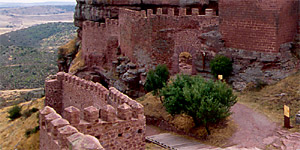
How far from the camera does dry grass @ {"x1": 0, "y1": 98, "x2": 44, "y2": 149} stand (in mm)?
21281

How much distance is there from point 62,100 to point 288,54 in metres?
10.8

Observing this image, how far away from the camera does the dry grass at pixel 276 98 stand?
56.8ft

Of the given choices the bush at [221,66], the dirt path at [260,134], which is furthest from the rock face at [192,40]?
the dirt path at [260,134]

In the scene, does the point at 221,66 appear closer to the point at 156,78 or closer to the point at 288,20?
the point at 156,78

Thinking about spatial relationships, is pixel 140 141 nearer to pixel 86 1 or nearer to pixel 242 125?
pixel 242 125

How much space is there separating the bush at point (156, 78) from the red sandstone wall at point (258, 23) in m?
3.62

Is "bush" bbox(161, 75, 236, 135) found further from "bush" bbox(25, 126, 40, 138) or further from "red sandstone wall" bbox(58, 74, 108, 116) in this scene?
"bush" bbox(25, 126, 40, 138)

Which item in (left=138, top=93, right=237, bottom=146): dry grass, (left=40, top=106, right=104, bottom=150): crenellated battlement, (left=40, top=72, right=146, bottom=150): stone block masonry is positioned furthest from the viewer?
(left=138, top=93, right=237, bottom=146): dry grass

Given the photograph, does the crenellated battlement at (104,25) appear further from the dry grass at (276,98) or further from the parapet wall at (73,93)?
the dry grass at (276,98)

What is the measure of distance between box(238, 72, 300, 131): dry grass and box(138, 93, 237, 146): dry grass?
74.8 inches

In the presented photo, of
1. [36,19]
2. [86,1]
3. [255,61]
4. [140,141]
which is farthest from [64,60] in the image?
[36,19]

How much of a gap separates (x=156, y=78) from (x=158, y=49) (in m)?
2.38

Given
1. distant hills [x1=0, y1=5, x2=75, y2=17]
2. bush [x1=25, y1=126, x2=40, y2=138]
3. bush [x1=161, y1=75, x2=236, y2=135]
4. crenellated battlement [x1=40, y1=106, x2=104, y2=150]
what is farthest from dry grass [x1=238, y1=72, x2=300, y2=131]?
distant hills [x1=0, y1=5, x2=75, y2=17]

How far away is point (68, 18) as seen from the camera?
289 ft
